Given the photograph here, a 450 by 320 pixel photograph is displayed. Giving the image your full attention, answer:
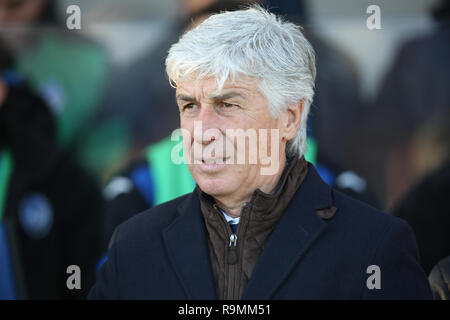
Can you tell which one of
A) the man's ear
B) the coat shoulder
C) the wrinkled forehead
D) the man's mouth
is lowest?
the coat shoulder

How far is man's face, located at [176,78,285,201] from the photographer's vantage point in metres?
2.15

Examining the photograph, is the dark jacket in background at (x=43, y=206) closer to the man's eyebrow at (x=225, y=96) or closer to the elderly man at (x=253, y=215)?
the elderly man at (x=253, y=215)

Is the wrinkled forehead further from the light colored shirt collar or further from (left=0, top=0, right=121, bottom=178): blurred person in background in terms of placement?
(left=0, top=0, right=121, bottom=178): blurred person in background

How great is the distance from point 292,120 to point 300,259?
1.87 ft

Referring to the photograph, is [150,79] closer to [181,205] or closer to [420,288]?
[181,205]

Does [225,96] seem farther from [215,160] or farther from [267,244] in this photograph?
[267,244]

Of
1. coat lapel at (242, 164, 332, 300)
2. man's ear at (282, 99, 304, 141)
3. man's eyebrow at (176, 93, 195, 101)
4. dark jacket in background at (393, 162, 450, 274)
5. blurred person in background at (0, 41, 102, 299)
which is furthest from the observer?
blurred person in background at (0, 41, 102, 299)

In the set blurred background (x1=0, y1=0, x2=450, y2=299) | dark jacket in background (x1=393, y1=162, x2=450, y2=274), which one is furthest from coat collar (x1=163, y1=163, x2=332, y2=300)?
dark jacket in background (x1=393, y1=162, x2=450, y2=274)

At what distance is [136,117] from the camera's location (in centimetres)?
358

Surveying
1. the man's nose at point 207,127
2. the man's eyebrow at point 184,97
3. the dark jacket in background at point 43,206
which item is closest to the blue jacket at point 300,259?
the man's nose at point 207,127

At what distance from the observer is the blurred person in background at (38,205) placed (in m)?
3.57

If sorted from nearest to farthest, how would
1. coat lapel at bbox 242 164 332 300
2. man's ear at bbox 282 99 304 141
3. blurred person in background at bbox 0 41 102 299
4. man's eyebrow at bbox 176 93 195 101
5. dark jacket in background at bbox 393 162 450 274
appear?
coat lapel at bbox 242 164 332 300, man's eyebrow at bbox 176 93 195 101, man's ear at bbox 282 99 304 141, dark jacket in background at bbox 393 162 450 274, blurred person in background at bbox 0 41 102 299

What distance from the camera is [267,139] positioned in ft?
7.41
